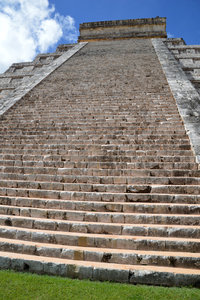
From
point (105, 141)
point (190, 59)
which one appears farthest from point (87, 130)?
point (190, 59)

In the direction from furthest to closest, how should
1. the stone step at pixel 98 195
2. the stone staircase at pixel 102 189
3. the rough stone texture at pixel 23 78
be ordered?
the rough stone texture at pixel 23 78 → the stone step at pixel 98 195 → the stone staircase at pixel 102 189

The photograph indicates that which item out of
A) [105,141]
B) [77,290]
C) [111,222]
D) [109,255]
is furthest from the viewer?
[105,141]

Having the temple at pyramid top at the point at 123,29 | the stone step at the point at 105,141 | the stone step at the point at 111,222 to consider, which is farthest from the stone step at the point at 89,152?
the temple at pyramid top at the point at 123,29

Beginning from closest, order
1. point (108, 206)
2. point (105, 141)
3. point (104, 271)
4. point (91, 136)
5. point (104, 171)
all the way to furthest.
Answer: point (104, 271)
point (108, 206)
point (104, 171)
point (105, 141)
point (91, 136)

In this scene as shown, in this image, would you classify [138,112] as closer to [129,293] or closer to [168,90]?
[168,90]

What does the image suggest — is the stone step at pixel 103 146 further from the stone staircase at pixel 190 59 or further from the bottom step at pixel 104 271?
the stone staircase at pixel 190 59

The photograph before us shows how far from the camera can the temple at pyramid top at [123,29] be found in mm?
18453

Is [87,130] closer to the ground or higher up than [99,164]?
higher up

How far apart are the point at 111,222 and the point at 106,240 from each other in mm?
440

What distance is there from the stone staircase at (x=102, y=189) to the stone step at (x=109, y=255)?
13mm

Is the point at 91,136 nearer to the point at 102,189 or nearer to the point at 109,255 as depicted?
the point at 102,189

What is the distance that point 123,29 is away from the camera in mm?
19328

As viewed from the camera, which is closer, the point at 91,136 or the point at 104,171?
the point at 104,171

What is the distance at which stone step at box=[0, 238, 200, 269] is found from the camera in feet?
9.62
